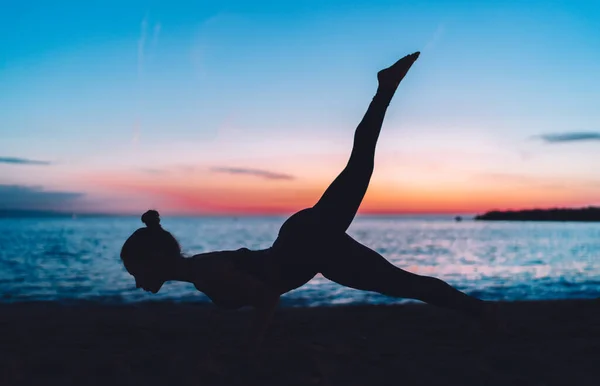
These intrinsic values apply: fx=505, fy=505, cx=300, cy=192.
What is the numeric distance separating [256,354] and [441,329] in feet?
8.33

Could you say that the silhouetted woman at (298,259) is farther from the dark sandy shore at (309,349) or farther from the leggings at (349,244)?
the dark sandy shore at (309,349)

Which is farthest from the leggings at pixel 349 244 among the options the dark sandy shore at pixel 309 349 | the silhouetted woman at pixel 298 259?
the dark sandy shore at pixel 309 349

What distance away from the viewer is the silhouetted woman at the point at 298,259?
3.57m

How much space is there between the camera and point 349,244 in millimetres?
3686

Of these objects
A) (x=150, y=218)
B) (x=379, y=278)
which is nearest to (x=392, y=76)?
(x=379, y=278)

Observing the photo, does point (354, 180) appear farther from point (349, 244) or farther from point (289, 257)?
point (289, 257)

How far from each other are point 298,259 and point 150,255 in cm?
106

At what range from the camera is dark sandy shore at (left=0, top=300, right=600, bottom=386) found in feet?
12.5

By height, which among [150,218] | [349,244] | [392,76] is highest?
[392,76]

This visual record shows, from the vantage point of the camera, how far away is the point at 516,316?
6.60 m

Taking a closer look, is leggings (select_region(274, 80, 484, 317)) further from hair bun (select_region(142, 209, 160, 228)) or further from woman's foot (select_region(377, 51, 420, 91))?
hair bun (select_region(142, 209, 160, 228))

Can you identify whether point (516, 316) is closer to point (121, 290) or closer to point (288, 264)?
point (288, 264)

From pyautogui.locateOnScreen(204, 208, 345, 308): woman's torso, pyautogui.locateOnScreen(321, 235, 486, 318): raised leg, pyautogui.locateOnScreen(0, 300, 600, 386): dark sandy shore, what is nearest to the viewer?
pyautogui.locateOnScreen(204, 208, 345, 308): woman's torso

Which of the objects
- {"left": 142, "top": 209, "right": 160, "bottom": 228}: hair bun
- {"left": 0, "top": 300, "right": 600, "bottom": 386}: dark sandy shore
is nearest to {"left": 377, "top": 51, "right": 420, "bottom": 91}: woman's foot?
{"left": 142, "top": 209, "right": 160, "bottom": 228}: hair bun
